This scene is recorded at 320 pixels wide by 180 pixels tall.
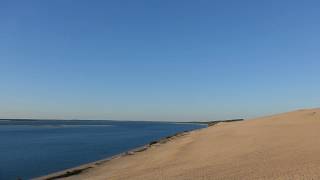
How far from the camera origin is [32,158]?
135 ft

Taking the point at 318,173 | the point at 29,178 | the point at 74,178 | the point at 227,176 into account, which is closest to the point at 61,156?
the point at 29,178

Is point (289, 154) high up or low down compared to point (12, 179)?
up

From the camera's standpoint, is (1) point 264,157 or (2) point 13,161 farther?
(2) point 13,161

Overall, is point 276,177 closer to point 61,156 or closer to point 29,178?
point 29,178

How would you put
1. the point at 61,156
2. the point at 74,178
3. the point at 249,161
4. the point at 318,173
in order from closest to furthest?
the point at 318,173, the point at 249,161, the point at 74,178, the point at 61,156

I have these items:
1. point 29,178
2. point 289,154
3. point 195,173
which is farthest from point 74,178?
point 289,154

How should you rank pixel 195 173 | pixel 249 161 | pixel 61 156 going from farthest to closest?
pixel 61 156 → pixel 249 161 → pixel 195 173

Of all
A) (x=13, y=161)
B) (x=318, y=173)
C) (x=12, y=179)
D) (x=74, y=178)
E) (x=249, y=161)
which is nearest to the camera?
(x=318, y=173)

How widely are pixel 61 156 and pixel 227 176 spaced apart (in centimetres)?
2817

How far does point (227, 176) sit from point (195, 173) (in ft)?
7.17

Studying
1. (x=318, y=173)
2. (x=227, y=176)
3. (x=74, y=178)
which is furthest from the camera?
(x=74, y=178)

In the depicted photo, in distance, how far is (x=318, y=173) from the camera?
652 inches

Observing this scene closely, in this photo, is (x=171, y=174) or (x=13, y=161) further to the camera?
(x=13, y=161)

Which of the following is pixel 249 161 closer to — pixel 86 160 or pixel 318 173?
pixel 318 173
